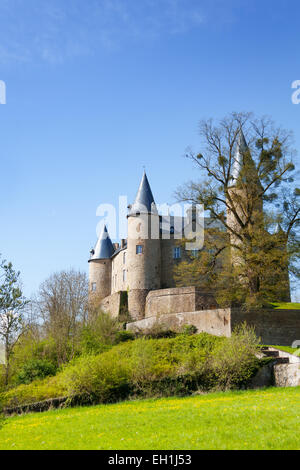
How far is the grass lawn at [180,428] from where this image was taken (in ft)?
31.8

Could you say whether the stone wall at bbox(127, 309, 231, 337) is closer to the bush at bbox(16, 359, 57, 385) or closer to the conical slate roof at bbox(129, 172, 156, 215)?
the bush at bbox(16, 359, 57, 385)

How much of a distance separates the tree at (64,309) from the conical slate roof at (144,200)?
24.0 feet

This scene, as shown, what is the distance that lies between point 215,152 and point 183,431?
68.8 feet

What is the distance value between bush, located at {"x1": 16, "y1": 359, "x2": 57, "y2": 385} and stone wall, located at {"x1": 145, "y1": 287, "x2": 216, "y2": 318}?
Result: 8594mm

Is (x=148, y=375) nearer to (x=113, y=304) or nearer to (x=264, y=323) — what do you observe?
(x=264, y=323)

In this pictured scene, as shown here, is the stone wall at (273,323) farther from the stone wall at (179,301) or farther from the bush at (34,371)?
the bush at (34,371)

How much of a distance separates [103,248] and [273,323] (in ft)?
86.8

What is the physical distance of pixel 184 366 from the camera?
68.0 feet

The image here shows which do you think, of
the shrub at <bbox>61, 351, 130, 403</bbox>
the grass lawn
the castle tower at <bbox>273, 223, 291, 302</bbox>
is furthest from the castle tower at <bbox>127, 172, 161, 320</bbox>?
the grass lawn

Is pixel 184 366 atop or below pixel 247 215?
below

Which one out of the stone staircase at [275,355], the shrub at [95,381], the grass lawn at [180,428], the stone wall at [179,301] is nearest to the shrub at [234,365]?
the stone staircase at [275,355]

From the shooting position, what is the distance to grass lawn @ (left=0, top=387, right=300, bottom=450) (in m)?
9.69
